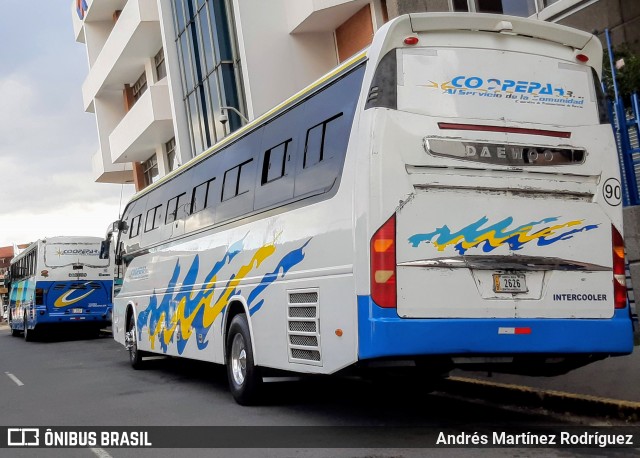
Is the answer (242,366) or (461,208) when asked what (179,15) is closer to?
(242,366)

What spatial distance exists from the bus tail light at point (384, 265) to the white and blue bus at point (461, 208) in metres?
0.01

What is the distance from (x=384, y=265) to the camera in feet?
22.4

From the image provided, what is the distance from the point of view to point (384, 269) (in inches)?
268

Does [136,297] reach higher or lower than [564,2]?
lower

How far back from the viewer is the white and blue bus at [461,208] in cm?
689

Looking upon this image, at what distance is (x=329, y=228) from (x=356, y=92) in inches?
49.8

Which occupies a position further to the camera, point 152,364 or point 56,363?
point 56,363

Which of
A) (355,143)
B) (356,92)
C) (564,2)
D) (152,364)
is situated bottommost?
(152,364)

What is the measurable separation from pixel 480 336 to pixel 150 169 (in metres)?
33.3

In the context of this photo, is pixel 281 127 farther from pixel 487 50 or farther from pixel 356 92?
pixel 487 50

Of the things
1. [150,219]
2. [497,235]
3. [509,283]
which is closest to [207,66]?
[150,219]

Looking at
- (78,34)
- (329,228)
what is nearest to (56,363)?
(329,228)

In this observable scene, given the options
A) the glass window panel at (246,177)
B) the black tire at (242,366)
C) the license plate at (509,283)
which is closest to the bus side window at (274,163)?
the glass window panel at (246,177)

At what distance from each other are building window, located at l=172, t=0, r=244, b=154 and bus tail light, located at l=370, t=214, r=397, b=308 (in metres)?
17.5
